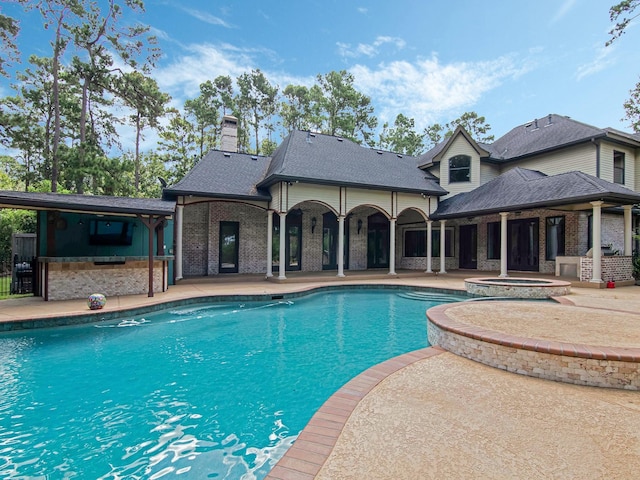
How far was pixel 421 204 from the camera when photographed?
629 inches

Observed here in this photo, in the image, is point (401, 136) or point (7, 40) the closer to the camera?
point (7, 40)

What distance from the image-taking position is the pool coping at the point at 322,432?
2.01m

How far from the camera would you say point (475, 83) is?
1911cm

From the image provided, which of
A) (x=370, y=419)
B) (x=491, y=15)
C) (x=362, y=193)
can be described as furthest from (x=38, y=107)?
(x=370, y=419)

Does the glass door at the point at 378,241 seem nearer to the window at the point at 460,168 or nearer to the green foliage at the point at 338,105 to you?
the window at the point at 460,168

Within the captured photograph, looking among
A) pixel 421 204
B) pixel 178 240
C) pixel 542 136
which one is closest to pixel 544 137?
pixel 542 136

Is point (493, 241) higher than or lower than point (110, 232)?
lower

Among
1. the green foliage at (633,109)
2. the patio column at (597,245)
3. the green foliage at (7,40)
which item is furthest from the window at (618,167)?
the green foliage at (7,40)

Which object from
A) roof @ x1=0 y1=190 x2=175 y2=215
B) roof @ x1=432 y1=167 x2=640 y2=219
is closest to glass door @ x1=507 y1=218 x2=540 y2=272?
roof @ x1=432 y1=167 x2=640 y2=219

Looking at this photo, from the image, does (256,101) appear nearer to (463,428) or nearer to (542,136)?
(542,136)

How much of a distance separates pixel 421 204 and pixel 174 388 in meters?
14.0

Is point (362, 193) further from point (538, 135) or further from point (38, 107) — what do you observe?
point (38, 107)

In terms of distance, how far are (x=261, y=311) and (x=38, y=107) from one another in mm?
22499

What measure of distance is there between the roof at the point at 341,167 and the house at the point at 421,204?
0.22ft
